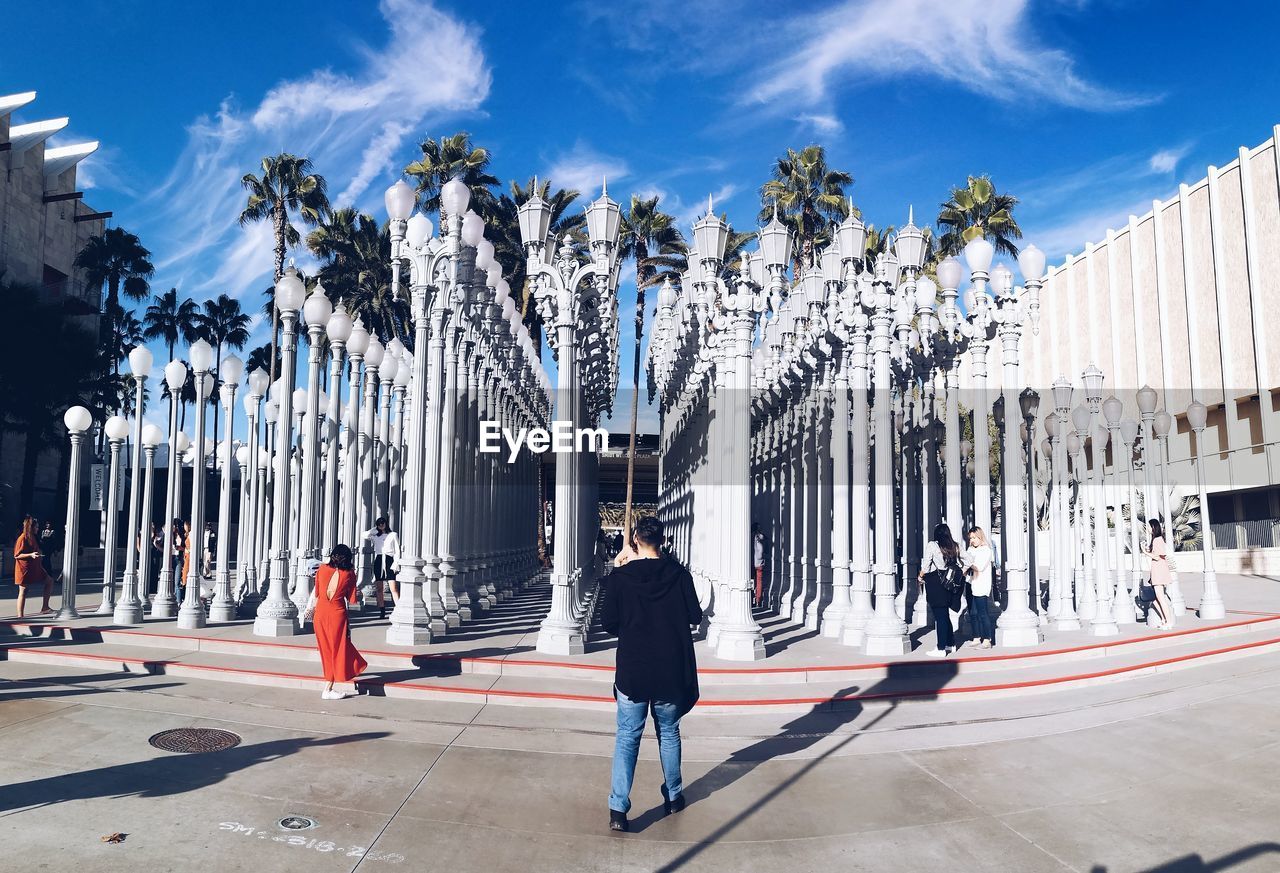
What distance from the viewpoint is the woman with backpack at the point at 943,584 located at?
11.1 metres

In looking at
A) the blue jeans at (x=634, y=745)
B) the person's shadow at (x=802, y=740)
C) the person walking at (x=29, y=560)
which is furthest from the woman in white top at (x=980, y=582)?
the person walking at (x=29, y=560)

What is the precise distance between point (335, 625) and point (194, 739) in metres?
1.93

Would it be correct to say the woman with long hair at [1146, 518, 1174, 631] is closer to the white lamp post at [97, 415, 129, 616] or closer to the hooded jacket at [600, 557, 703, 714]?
the hooded jacket at [600, 557, 703, 714]

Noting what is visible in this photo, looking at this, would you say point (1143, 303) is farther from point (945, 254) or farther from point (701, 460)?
point (701, 460)

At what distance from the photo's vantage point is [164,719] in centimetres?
784

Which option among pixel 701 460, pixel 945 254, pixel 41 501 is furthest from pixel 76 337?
pixel 945 254

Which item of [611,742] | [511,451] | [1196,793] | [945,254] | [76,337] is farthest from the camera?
[76,337]

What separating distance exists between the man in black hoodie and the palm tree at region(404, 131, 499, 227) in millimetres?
31189

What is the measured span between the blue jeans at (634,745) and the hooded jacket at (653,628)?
0.27 ft

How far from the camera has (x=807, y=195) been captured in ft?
110

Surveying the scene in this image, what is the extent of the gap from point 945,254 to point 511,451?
17483 mm

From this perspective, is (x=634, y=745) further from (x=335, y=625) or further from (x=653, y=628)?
(x=335, y=625)

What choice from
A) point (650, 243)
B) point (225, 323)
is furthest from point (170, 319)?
point (650, 243)

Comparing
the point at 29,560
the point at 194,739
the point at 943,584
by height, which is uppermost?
the point at 29,560
